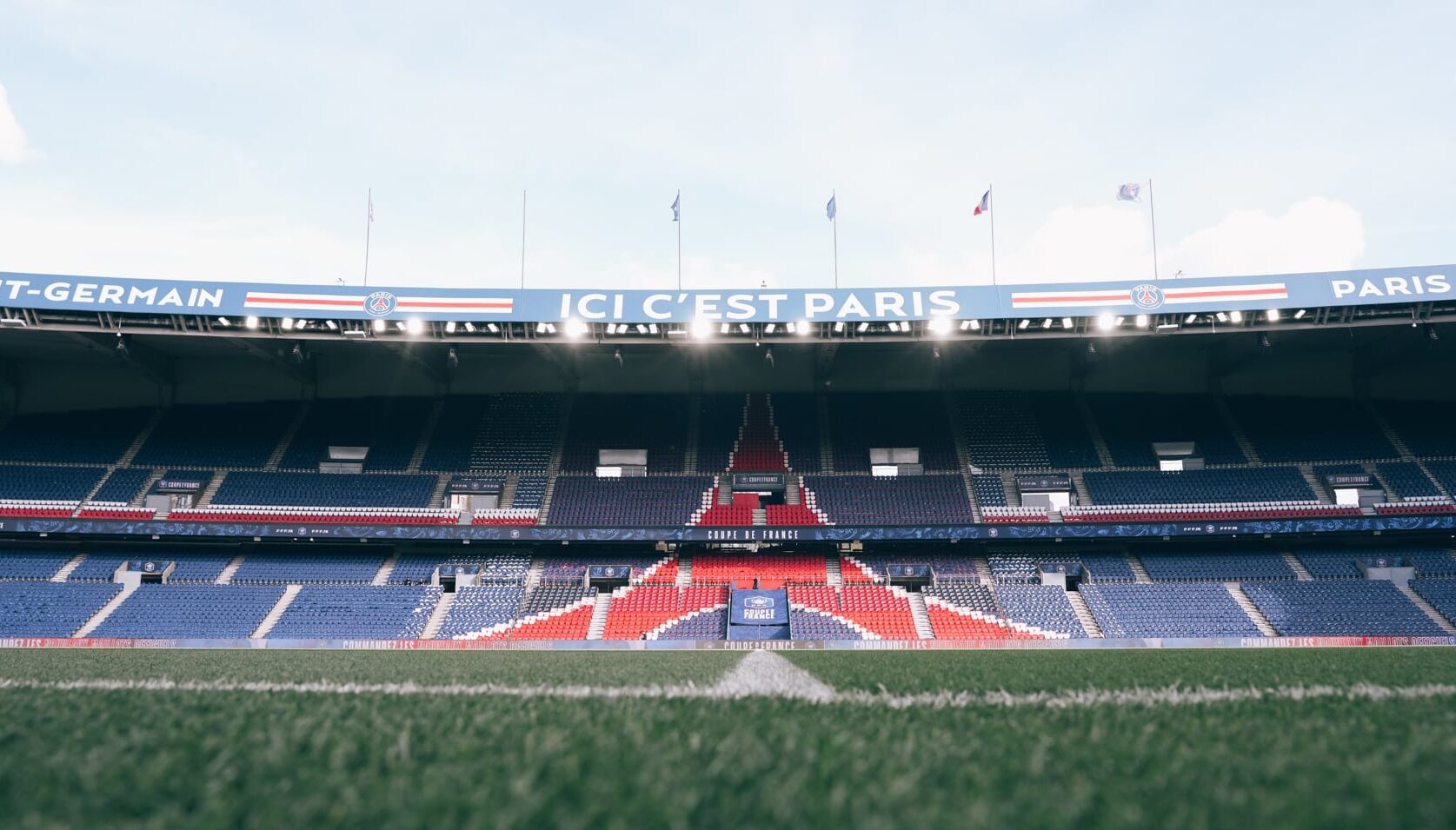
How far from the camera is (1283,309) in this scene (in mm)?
29953

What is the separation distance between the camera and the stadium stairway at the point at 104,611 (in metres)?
28.8

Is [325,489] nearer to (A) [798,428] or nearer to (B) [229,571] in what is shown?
(B) [229,571]

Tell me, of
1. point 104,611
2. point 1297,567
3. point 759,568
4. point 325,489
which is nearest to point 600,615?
point 759,568

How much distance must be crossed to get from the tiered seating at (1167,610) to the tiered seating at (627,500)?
17.8 metres

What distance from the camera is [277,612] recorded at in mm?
30547

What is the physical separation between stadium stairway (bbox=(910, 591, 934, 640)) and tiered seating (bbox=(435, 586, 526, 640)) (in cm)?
1625

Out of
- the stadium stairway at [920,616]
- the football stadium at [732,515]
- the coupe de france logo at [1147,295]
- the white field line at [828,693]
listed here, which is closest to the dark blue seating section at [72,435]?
the football stadium at [732,515]

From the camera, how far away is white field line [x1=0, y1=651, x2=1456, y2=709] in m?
9.17

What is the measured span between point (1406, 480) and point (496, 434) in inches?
1680

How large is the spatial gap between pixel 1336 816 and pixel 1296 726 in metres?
3.54

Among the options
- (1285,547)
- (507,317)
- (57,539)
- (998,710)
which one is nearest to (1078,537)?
(1285,547)

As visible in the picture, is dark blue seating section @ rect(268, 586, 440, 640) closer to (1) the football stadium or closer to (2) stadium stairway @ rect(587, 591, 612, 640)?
(1) the football stadium

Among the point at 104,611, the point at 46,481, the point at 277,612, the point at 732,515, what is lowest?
the point at 277,612

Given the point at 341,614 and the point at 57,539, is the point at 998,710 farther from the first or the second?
the point at 57,539
